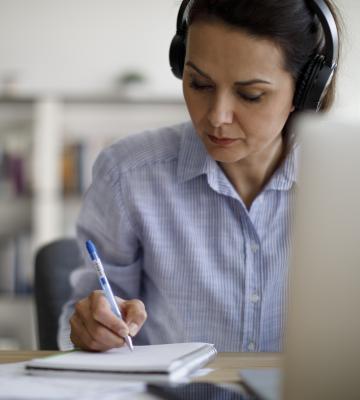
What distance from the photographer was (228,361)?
96cm

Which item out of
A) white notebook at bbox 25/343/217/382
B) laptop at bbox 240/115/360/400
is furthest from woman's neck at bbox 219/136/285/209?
laptop at bbox 240/115/360/400

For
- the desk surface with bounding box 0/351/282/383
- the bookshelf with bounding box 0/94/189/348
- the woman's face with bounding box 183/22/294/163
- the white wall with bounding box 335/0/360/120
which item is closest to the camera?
the desk surface with bounding box 0/351/282/383

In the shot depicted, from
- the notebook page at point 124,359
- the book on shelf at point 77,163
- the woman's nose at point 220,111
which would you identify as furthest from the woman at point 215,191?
the book on shelf at point 77,163

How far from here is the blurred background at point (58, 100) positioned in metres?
3.57

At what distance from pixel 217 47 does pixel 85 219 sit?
44cm

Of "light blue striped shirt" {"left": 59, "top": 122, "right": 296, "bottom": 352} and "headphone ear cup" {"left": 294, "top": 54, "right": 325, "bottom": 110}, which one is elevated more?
"headphone ear cup" {"left": 294, "top": 54, "right": 325, "bottom": 110}

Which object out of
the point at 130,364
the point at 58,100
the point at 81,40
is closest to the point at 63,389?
→ the point at 130,364

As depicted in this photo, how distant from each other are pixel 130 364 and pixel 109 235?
0.54 metres

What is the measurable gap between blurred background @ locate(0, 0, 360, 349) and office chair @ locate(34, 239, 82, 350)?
216 cm

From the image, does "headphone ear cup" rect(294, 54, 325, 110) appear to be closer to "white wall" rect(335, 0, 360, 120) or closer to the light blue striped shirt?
"white wall" rect(335, 0, 360, 120)

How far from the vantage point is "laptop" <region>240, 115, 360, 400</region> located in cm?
55

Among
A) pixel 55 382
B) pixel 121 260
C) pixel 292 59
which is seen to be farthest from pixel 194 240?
pixel 55 382

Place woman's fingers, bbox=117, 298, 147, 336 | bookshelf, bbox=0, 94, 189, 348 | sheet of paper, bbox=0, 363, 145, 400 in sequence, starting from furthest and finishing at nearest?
bookshelf, bbox=0, 94, 189, 348 → woman's fingers, bbox=117, 298, 147, 336 → sheet of paper, bbox=0, 363, 145, 400

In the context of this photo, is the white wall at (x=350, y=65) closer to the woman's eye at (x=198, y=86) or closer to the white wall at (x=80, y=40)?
the woman's eye at (x=198, y=86)
